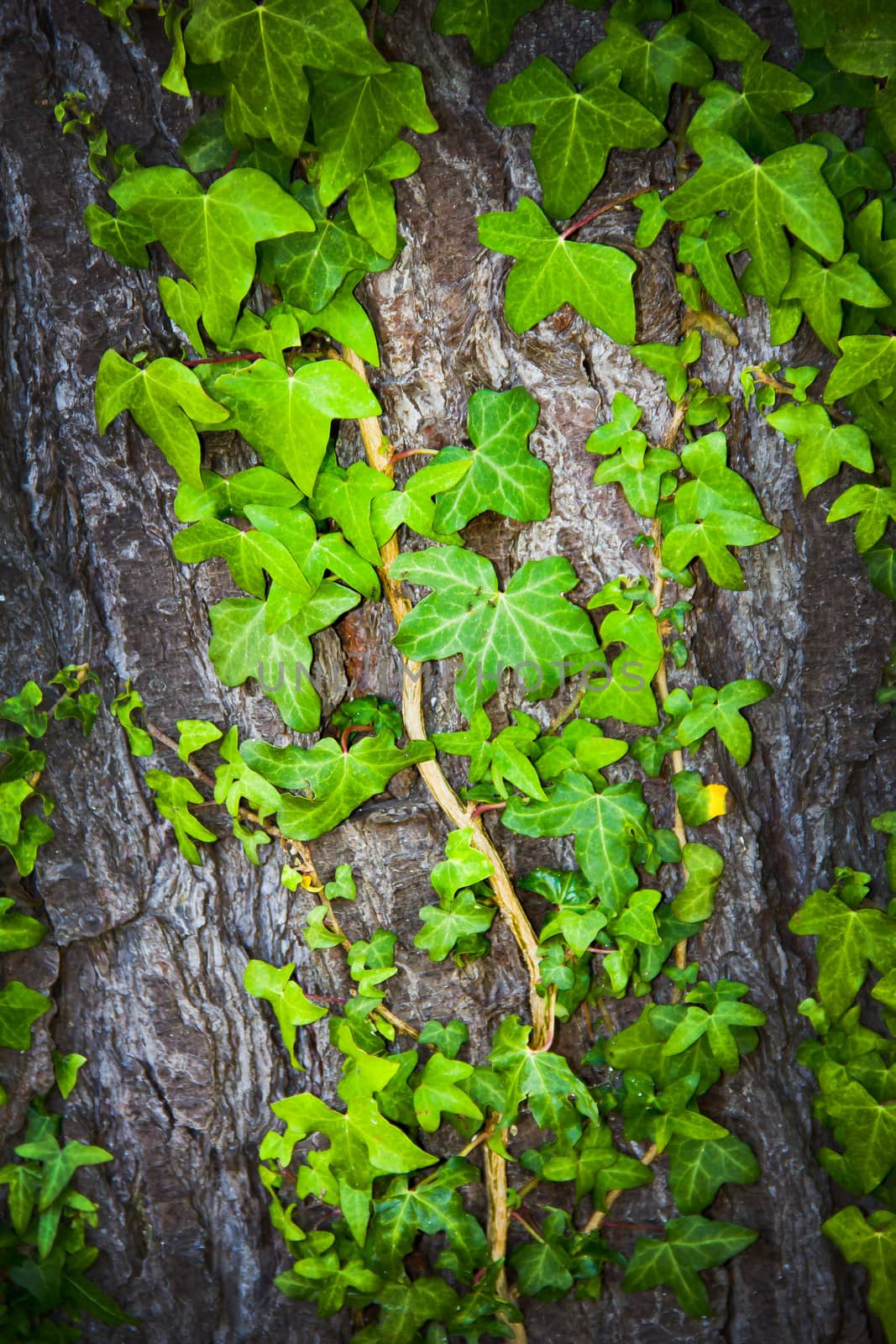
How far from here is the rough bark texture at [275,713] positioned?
3.33 feet

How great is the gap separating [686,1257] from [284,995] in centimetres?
66

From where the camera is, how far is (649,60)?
0.91 metres

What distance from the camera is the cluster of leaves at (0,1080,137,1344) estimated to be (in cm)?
124

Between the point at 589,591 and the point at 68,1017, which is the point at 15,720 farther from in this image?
the point at 589,591

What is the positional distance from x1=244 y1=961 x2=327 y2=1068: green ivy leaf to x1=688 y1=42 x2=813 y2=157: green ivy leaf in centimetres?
113

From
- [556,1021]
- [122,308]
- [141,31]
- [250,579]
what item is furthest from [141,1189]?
[141,31]

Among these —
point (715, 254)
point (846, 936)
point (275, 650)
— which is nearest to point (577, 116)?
point (715, 254)

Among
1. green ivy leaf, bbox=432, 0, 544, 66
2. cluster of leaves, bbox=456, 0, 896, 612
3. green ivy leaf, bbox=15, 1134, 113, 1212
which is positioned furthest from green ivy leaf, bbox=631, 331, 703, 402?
green ivy leaf, bbox=15, 1134, 113, 1212

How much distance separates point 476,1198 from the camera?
1.22m

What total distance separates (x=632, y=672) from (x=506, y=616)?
0.18m

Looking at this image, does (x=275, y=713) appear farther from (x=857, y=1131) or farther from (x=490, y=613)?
(x=857, y=1131)

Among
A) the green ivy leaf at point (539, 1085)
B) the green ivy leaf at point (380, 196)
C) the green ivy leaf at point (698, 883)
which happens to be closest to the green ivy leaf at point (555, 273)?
the green ivy leaf at point (380, 196)

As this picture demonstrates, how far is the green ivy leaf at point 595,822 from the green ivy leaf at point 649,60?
2.40 feet

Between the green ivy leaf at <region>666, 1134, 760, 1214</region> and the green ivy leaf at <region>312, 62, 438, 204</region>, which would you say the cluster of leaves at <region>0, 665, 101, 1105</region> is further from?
the green ivy leaf at <region>666, 1134, 760, 1214</region>
